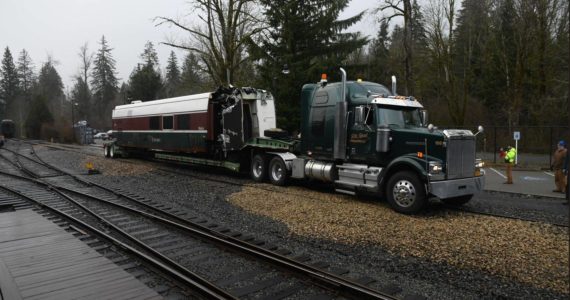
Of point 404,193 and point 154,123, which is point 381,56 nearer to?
point 154,123

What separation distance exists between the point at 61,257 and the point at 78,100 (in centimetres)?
8149

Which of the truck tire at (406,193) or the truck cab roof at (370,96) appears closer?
the truck tire at (406,193)

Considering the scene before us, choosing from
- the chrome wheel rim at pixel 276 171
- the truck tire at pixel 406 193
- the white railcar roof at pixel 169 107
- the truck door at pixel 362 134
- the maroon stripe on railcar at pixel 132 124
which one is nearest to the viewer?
the truck tire at pixel 406 193

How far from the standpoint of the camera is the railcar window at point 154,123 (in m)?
20.9

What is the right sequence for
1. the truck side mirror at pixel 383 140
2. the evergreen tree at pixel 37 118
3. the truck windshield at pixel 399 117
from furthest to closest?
1. the evergreen tree at pixel 37 118
2. the truck windshield at pixel 399 117
3. the truck side mirror at pixel 383 140

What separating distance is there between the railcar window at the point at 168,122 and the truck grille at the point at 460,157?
545 inches

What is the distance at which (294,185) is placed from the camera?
1453cm

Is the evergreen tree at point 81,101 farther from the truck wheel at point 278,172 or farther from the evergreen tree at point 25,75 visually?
the truck wheel at point 278,172

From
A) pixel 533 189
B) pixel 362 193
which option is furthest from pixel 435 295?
pixel 533 189

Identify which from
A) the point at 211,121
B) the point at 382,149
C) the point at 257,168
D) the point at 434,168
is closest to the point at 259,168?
the point at 257,168

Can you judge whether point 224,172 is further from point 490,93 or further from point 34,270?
point 490,93

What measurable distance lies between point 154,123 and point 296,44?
9.79 metres

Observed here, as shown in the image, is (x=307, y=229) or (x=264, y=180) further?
(x=264, y=180)

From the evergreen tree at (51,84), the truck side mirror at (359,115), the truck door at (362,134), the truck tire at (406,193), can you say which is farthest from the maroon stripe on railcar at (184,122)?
the evergreen tree at (51,84)
